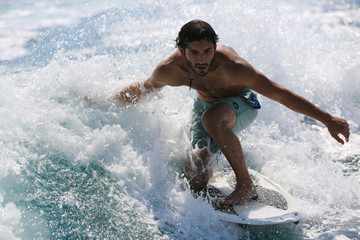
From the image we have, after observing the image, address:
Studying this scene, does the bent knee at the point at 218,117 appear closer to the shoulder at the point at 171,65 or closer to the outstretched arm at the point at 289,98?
the outstretched arm at the point at 289,98

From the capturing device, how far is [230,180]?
3.79 metres

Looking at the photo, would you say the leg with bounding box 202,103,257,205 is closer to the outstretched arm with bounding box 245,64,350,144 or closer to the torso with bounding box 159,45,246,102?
the torso with bounding box 159,45,246,102

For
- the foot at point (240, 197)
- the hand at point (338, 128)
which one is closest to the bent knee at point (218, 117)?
the foot at point (240, 197)

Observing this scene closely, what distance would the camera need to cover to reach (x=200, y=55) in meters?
3.20

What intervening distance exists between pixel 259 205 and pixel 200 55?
54.4 inches

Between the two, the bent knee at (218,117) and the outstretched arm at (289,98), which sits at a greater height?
the outstretched arm at (289,98)

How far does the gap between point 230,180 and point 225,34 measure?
3.75m

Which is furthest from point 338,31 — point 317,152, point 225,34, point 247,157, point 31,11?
point 31,11

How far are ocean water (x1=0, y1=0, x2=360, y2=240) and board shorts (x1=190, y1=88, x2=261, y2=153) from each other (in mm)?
334

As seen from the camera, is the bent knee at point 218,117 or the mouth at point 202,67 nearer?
the mouth at point 202,67

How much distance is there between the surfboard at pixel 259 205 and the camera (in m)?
3.19

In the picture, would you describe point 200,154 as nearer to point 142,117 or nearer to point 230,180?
point 230,180

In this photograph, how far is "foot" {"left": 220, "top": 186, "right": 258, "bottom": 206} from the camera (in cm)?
337

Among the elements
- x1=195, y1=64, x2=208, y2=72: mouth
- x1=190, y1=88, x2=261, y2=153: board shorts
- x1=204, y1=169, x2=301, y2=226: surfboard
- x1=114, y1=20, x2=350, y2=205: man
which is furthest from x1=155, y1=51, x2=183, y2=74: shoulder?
x1=204, y1=169, x2=301, y2=226: surfboard
